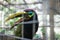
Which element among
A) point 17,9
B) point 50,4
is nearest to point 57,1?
point 50,4

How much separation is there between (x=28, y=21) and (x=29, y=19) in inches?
0.7

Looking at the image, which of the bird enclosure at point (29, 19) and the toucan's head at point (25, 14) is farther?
the toucan's head at point (25, 14)

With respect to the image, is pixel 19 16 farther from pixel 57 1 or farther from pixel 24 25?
pixel 57 1

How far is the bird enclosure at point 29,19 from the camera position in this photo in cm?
88

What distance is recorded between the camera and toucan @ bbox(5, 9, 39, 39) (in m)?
0.99

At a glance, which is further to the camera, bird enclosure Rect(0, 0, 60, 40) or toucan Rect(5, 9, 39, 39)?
toucan Rect(5, 9, 39, 39)

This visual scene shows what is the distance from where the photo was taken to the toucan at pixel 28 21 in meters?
0.99

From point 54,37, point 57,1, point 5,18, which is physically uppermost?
point 57,1

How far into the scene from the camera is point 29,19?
1.05 m

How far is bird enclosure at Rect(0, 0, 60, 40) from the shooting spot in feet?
2.88

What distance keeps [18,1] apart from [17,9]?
2.4 inches

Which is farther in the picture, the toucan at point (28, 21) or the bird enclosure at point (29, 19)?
the toucan at point (28, 21)

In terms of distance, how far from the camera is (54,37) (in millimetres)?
856

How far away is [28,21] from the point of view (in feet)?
3.44
